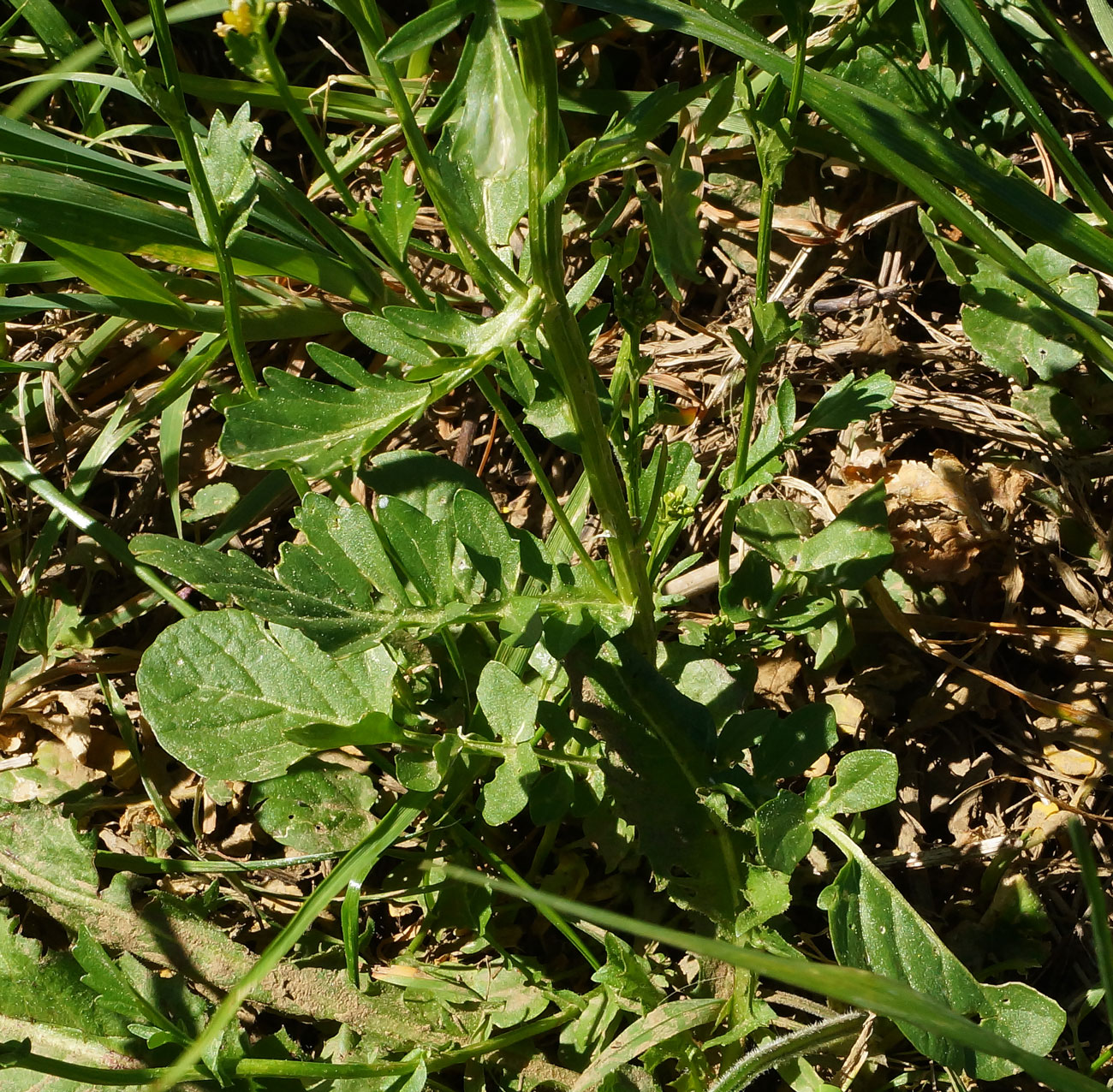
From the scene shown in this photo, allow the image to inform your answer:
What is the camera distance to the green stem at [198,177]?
1.46 m

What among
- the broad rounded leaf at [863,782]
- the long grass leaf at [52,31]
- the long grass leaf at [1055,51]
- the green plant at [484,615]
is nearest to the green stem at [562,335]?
the green plant at [484,615]

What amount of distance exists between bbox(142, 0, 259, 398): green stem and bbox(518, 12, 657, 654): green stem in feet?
1.27

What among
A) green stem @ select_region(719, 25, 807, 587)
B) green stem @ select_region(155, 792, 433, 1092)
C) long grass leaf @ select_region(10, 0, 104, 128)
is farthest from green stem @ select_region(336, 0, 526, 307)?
long grass leaf @ select_region(10, 0, 104, 128)

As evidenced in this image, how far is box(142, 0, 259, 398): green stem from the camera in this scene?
1.46m

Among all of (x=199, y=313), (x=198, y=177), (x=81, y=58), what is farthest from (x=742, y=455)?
(x=81, y=58)

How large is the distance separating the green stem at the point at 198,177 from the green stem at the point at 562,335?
388 millimetres

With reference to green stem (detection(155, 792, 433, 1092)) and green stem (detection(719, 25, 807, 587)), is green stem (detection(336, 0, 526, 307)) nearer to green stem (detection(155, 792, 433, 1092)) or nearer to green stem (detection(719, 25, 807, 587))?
green stem (detection(719, 25, 807, 587))

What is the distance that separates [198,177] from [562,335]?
586 millimetres

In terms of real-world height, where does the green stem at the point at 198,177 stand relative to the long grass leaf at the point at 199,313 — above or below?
above

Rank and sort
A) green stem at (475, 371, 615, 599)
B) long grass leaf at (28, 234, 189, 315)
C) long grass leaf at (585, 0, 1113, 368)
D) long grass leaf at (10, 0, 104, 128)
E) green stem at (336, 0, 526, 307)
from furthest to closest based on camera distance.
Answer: long grass leaf at (10, 0, 104, 128), long grass leaf at (28, 234, 189, 315), long grass leaf at (585, 0, 1113, 368), green stem at (475, 371, 615, 599), green stem at (336, 0, 526, 307)

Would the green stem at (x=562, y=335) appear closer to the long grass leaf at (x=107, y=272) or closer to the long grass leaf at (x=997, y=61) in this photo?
the long grass leaf at (x=997, y=61)

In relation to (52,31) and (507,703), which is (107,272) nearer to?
(52,31)

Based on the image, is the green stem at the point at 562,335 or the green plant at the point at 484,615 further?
the green plant at the point at 484,615

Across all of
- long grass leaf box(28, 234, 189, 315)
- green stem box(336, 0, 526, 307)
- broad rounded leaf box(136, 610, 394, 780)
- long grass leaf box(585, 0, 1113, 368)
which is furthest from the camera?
long grass leaf box(28, 234, 189, 315)
